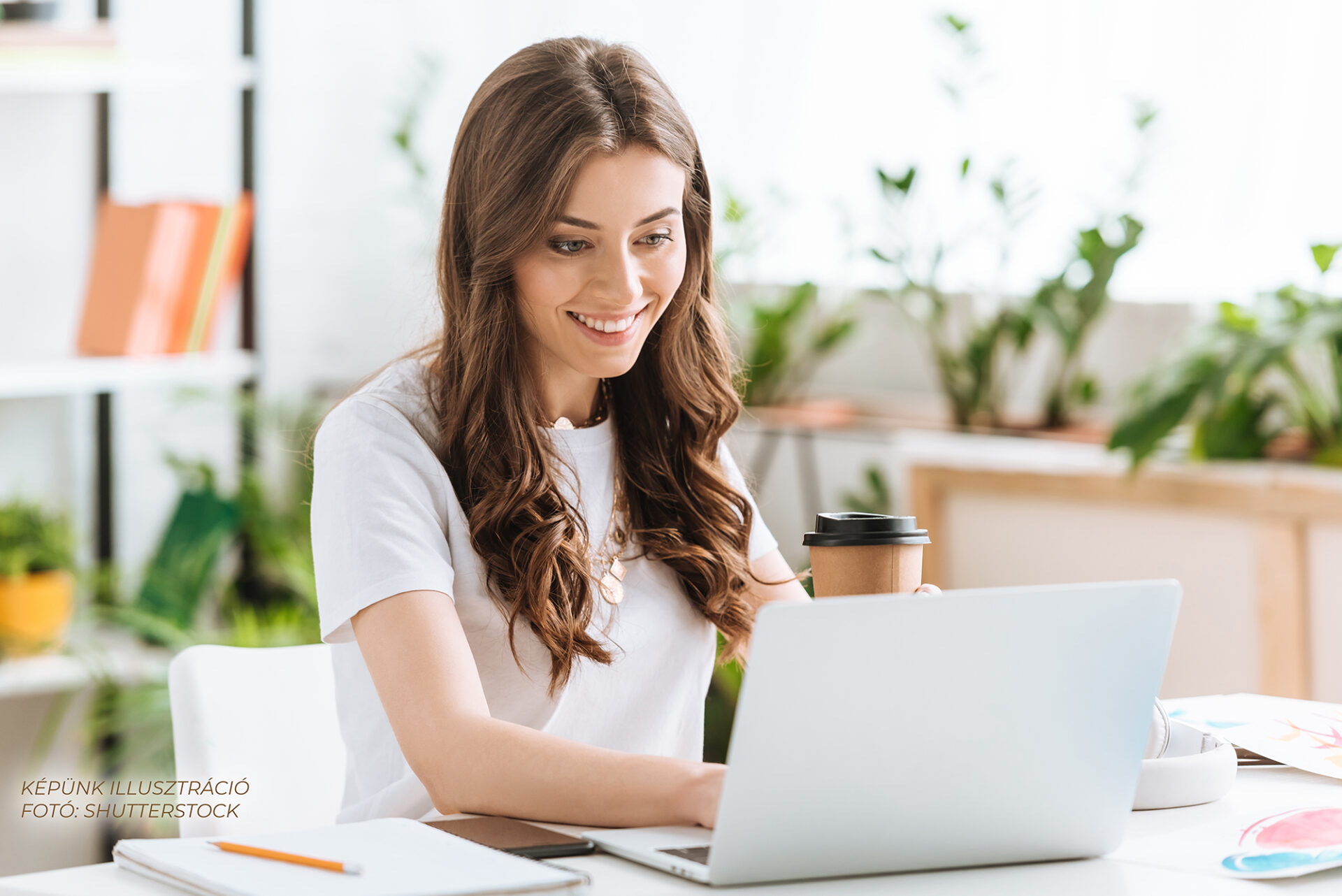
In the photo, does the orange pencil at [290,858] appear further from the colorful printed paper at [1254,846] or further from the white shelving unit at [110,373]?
the white shelving unit at [110,373]

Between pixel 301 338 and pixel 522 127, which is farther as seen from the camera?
pixel 301 338

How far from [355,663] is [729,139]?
2.35 m

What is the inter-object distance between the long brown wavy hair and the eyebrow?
0.01m

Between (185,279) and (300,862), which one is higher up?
(185,279)

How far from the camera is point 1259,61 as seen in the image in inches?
111

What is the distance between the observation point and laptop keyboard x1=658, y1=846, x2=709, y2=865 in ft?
3.09

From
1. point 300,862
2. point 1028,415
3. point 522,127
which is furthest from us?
point 1028,415

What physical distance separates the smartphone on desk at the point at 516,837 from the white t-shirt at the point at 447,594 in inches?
9.7

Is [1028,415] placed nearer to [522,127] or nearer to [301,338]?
[301,338]

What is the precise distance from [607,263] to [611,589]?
1.03 feet

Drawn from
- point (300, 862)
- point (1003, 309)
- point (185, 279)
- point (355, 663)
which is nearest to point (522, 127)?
point (355, 663)

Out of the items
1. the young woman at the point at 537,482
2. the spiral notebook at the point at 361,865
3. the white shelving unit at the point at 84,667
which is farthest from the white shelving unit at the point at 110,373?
the spiral notebook at the point at 361,865

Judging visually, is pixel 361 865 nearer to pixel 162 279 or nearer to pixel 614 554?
pixel 614 554

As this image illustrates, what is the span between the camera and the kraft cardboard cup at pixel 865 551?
110 centimetres
